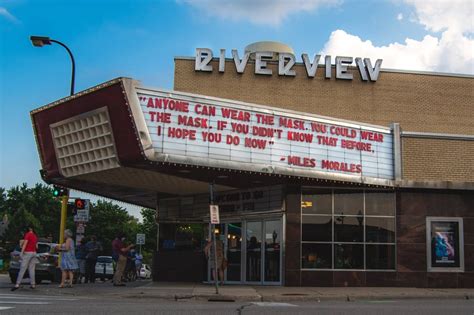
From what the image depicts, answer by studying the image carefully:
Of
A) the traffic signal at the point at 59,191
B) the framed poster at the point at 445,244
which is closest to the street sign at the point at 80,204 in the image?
the traffic signal at the point at 59,191

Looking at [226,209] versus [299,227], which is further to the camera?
[226,209]

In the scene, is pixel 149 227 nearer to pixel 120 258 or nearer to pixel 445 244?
pixel 120 258

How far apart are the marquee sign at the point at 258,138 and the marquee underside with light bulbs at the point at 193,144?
0.10 feet

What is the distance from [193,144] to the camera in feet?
55.9

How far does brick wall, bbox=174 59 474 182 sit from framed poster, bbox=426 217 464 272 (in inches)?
205

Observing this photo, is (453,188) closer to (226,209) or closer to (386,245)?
(386,245)

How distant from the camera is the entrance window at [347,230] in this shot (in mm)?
19781

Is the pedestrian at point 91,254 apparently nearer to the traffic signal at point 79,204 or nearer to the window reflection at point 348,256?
the traffic signal at point 79,204

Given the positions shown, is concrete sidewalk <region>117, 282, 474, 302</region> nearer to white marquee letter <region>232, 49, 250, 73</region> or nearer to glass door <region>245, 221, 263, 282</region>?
glass door <region>245, 221, 263, 282</region>

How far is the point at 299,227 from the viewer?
64.5 feet

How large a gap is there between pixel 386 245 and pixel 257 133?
6290 millimetres

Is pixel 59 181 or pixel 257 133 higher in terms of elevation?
pixel 257 133

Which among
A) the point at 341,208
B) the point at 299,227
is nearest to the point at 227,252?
the point at 299,227

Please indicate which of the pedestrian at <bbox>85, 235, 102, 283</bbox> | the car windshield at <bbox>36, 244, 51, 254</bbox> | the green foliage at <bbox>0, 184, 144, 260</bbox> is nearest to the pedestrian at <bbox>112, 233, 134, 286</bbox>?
the pedestrian at <bbox>85, 235, 102, 283</bbox>
